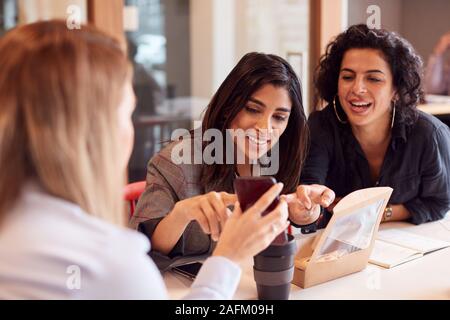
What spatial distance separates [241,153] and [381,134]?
0.71m

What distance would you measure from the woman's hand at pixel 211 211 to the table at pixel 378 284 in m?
0.16

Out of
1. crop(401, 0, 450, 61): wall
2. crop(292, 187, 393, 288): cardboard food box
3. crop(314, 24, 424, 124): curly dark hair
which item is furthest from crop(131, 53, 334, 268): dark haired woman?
crop(401, 0, 450, 61): wall

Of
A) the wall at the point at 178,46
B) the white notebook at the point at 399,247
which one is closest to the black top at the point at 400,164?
the white notebook at the point at 399,247

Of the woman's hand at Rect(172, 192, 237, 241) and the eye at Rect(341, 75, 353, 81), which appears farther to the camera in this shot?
the eye at Rect(341, 75, 353, 81)

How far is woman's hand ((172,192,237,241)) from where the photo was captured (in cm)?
127

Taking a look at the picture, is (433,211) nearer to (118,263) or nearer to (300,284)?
(300,284)

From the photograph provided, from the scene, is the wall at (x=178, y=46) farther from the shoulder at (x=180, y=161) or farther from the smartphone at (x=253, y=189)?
the smartphone at (x=253, y=189)

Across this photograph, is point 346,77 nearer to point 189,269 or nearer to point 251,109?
point 251,109

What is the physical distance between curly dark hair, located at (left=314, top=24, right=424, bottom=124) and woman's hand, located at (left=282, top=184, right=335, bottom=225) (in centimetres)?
68

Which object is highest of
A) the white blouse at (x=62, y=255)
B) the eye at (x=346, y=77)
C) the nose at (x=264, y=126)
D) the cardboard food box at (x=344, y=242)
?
the eye at (x=346, y=77)

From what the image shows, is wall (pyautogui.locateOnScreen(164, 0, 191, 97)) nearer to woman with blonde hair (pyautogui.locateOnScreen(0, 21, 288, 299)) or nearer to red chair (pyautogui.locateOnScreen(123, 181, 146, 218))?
red chair (pyautogui.locateOnScreen(123, 181, 146, 218))

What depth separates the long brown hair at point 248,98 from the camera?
1.63m

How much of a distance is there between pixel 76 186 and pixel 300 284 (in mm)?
694

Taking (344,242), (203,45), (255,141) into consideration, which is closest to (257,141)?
(255,141)
